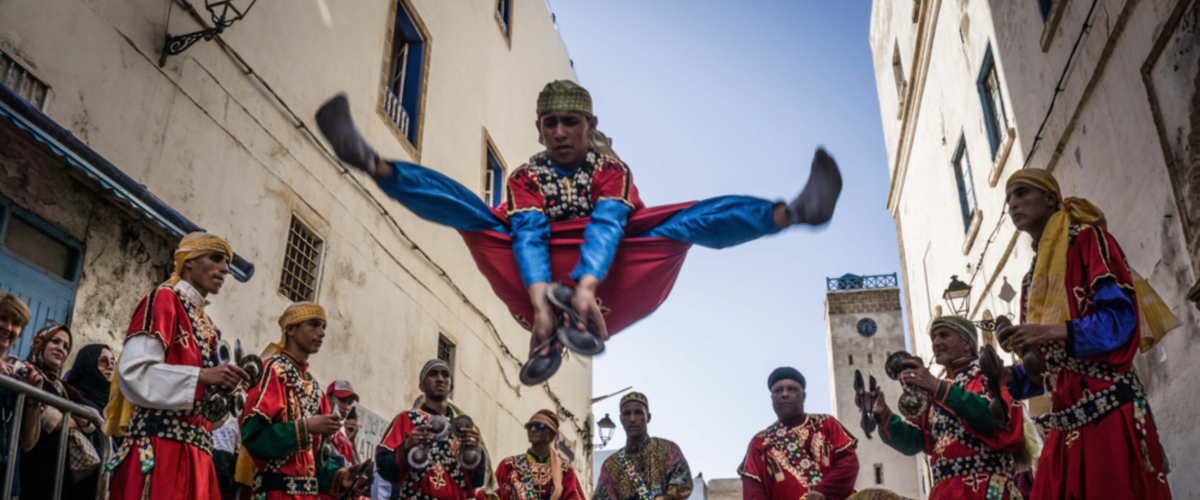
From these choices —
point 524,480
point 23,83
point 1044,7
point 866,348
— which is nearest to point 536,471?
point 524,480

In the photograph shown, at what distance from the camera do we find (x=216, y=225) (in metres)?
6.77

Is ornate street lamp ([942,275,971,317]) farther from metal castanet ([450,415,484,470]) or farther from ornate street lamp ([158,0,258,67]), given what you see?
ornate street lamp ([158,0,258,67])

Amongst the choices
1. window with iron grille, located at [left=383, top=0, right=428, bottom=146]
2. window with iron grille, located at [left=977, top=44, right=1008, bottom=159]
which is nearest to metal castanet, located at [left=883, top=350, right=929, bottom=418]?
window with iron grille, located at [left=977, top=44, right=1008, bottom=159]

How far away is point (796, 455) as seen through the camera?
5.49 m

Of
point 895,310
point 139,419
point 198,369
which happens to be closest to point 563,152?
point 198,369

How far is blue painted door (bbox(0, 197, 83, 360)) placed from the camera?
16.8 ft

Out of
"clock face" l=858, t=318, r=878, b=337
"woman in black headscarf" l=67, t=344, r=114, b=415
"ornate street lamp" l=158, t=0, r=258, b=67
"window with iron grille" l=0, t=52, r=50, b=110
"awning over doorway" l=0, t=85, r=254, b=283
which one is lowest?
"woman in black headscarf" l=67, t=344, r=114, b=415

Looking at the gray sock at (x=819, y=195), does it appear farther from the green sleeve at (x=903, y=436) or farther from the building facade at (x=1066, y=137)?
the building facade at (x=1066, y=137)

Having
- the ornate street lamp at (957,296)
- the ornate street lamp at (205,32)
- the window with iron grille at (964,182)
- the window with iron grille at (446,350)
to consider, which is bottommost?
the window with iron grille at (446,350)

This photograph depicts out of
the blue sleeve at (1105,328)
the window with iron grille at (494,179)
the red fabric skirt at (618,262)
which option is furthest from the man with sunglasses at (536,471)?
the window with iron grille at (494,179)

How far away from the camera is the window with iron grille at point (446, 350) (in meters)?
11.3

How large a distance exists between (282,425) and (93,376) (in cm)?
128

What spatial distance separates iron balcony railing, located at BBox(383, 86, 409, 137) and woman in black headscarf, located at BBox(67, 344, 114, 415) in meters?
5.55

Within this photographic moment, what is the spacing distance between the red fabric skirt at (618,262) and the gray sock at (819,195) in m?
0.53
